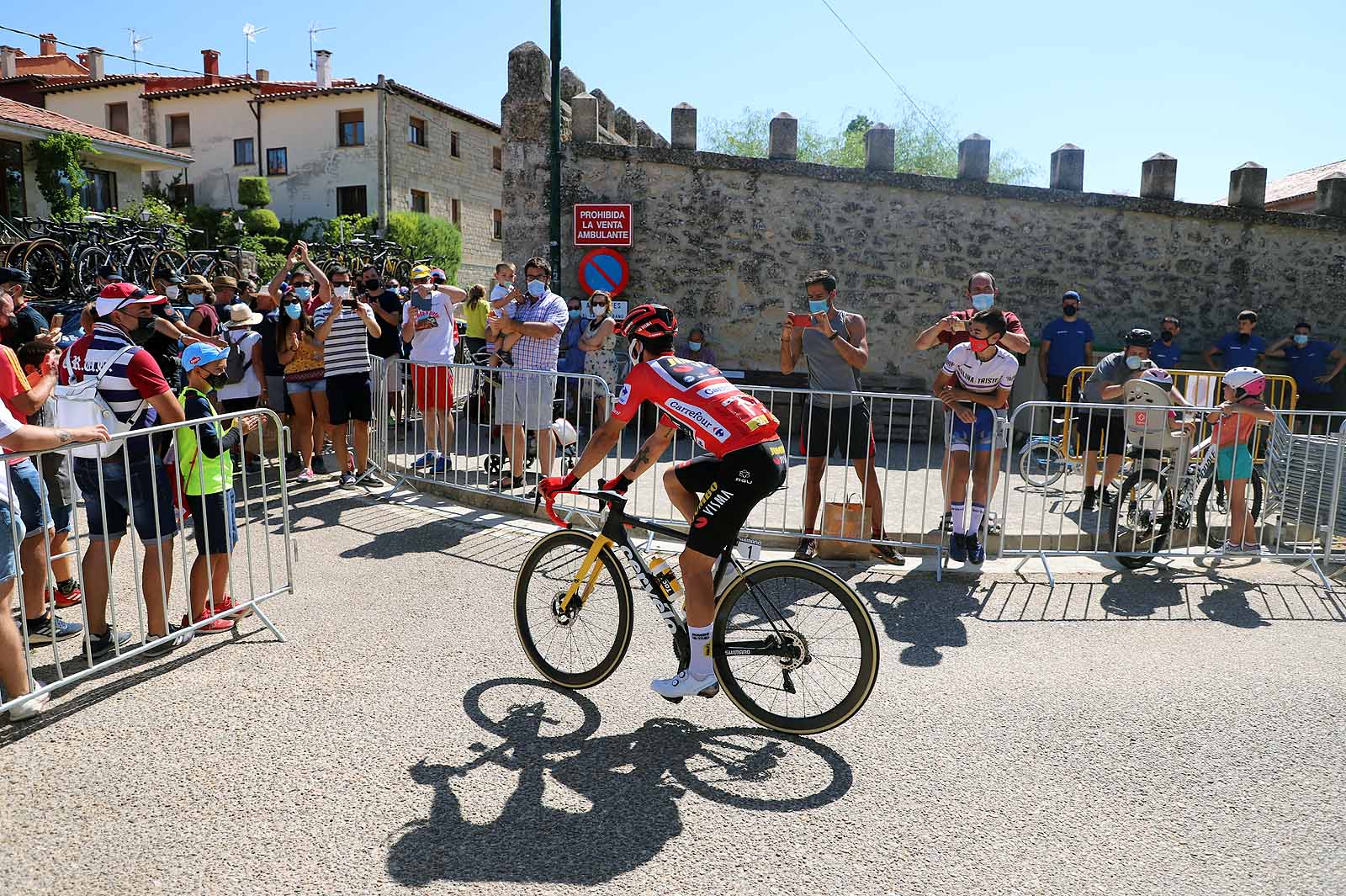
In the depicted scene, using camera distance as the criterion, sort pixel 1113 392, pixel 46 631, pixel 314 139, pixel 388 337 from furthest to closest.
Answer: pixel 314 139, pixel 388 337, pixel 1113 392, pixel 46 631

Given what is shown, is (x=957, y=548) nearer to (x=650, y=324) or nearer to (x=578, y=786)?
(x=650, y=324)

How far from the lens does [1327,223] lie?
1368 cm

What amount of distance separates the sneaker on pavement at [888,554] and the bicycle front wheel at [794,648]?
2.88 m

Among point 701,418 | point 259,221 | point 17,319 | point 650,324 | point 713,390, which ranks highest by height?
point 259,221

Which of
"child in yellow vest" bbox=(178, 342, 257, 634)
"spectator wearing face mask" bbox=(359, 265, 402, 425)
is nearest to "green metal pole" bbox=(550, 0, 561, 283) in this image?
"spectator wearing face mask" bbox=(359, 265, 402, 425)

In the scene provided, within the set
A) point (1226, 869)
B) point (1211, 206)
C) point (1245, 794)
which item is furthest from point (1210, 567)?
point (1211, 206)

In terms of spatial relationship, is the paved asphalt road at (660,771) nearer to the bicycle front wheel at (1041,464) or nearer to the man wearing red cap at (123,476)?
the man wearing red cap at (123,476)

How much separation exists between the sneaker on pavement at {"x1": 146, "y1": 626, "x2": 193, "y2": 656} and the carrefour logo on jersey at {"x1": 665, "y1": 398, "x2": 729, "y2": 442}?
274 cm

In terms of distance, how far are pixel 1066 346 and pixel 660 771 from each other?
975 cm

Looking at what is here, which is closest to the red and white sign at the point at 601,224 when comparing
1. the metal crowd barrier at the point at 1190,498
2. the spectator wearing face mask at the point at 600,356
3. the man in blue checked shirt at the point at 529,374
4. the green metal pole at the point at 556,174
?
the green metal pole at the point at 556,174

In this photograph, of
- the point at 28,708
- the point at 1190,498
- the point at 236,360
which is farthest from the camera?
the point at 236,360

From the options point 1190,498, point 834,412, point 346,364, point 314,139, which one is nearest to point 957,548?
point 834,412

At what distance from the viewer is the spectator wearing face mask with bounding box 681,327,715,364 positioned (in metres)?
12.0

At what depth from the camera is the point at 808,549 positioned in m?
6.91
